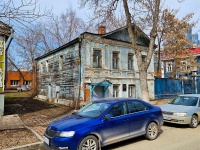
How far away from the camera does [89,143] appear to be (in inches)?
214

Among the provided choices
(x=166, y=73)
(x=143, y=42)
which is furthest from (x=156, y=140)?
(x=166, y=73)

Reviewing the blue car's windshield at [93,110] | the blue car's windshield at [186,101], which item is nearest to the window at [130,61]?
the blue car's windshield at [186,101]

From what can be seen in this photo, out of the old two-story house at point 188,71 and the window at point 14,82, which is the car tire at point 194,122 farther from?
the window at point 14,82

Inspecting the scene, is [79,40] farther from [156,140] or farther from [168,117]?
[156,140]

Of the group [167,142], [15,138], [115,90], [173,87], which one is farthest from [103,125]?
[173,87]

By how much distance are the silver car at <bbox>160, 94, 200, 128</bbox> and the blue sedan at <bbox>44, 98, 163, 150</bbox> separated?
2.01 m

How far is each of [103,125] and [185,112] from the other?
5.05 meters

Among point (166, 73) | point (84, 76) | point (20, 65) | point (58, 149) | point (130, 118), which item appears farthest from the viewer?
point (20, 65)

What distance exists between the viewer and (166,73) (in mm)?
33938

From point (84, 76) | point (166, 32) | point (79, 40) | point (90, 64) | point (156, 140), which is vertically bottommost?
point (156, 140)

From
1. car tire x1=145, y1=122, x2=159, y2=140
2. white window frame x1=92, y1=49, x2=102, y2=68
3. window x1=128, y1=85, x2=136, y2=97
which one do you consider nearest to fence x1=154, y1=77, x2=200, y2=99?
window x1=128, y1=85, x2=136, y2=97

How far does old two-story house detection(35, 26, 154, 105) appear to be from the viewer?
634 inches

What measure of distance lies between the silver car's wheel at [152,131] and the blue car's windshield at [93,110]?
191cm

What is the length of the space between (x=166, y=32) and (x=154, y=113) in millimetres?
22001
